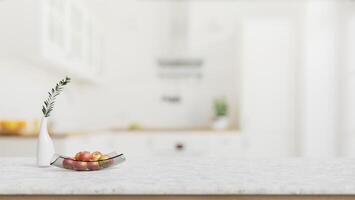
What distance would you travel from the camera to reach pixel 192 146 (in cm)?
471

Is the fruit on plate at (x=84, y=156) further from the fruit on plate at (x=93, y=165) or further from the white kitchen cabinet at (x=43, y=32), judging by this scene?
the white kitchen cabinet at (x=43, y=32)

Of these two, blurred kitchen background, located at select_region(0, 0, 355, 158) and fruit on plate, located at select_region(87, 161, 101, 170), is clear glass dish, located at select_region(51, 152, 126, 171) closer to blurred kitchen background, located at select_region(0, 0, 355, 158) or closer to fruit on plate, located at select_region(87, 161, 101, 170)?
fruit on plate, located at select_region(87, 161, 101, 170)

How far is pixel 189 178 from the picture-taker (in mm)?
1382

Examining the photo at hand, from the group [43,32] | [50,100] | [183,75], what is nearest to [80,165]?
[50,100]

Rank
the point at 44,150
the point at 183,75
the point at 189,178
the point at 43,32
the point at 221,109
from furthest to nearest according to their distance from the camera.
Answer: the point at 183,75
the point at 221,109
the point at 43,32
the point at 44,150
the point at 189,178

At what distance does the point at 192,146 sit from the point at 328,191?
11.4ft

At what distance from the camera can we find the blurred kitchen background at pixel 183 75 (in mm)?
3525

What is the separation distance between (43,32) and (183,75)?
2551 mm

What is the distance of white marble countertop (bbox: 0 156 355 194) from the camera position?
49.3 inches

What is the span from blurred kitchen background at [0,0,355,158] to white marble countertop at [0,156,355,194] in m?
1.63

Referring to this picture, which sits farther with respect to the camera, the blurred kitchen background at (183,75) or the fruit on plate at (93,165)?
the blurred kitchen background at (183,75)

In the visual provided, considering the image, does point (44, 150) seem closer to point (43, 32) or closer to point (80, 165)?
point (80, 165)

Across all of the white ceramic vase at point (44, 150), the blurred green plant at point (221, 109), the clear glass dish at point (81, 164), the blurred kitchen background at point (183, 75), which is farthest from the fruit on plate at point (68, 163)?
the blurred green plant at point (221, 109)

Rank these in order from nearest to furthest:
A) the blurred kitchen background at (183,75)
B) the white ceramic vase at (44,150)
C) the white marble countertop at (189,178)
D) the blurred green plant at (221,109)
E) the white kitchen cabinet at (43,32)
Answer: the white marble countertop at (189,178), the white ceramic vase at (44,150), the white kitchen cabinet at (43,32), the blurred kitchen background at (183,75), the blurred green plant at (221,109)
